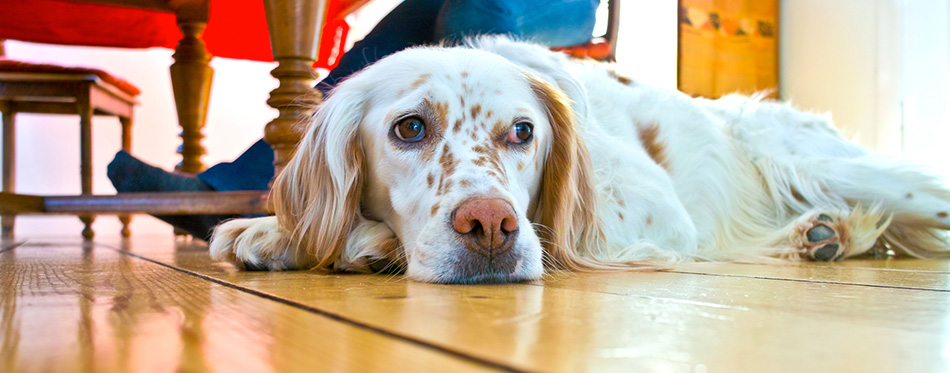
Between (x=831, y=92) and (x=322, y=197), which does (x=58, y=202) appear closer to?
(x=322, y=197)

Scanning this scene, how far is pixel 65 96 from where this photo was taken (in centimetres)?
472

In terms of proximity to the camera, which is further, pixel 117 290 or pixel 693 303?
pixel 117 290

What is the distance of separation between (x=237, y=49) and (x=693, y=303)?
387 centimetres

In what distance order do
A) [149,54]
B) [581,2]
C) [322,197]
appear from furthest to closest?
[149,54] < [581,2] < [322,197]

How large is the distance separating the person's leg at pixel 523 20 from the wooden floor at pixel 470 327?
162 centimetres

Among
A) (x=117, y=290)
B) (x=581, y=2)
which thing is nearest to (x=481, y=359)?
(x=117, y=290)

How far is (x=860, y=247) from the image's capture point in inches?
95.7

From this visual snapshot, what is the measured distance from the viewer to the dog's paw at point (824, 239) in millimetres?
2273

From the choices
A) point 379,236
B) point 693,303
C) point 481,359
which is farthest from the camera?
point 379,236

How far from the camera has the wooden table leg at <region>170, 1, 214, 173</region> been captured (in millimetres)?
3664

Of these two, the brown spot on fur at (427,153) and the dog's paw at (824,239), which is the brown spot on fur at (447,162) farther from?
the dog's paw at (824,239)

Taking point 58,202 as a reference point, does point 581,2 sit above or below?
above

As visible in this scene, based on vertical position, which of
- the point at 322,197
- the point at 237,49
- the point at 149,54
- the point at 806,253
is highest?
the point at 149,54

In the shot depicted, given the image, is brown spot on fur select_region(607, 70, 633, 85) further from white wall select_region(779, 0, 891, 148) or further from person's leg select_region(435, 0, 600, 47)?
white wall select_region(779, 0, 891, 148)
